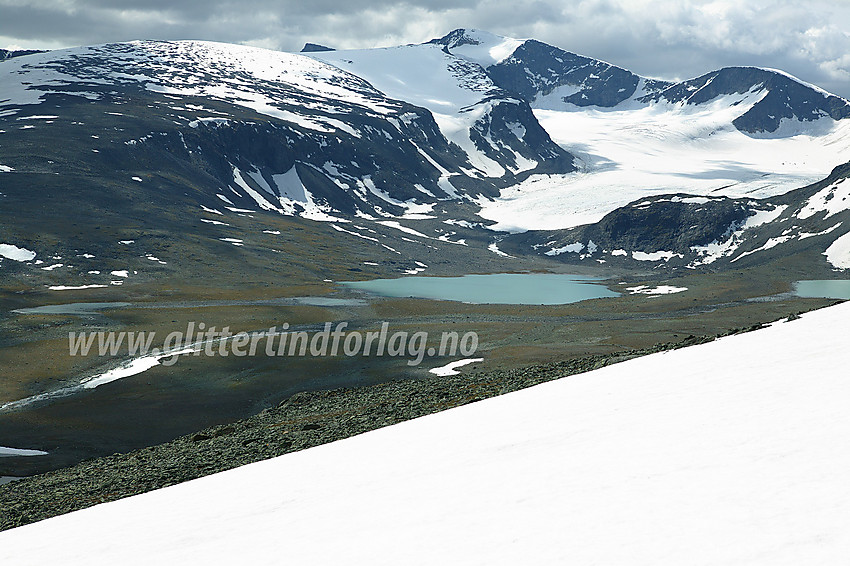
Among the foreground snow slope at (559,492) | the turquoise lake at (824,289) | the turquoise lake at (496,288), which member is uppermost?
the foreground snow slope at (559,492)

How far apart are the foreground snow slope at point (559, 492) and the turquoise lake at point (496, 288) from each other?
106 meters

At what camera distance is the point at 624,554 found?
512 inches

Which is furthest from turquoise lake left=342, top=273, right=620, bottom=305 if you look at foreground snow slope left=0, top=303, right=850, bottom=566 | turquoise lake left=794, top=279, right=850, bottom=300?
foreground snow slope left=0, top=303, right=850, bottom=566

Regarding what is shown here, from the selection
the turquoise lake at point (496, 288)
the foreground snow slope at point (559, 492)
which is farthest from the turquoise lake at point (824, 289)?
the foreground snow slope at point (559, 492)

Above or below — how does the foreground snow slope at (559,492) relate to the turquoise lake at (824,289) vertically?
above

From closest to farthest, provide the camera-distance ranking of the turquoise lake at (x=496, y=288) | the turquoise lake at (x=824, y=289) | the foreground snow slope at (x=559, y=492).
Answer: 1. the foreground snow slope at (x=559, y=492)
2. the turquoise lake at (x=824, y=289)
3. the turquoise lake at (x=496, y=288)

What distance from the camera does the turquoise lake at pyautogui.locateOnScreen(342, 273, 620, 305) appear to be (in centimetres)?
14088

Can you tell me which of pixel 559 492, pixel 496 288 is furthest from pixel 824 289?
pixel 559 492

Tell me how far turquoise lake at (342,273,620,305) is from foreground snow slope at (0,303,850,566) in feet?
349

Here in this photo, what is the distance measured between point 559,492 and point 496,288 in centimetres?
14615

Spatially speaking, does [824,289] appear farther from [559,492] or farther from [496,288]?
[559,492]

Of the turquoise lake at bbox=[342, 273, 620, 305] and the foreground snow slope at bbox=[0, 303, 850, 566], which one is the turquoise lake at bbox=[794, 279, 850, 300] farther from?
the foreground snow slope at bbox=[0, 303, 850, 566]

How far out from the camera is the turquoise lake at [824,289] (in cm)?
12631

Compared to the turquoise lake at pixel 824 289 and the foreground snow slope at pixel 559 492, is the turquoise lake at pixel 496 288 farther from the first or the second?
the foreground snow slope at pixel 559 492
